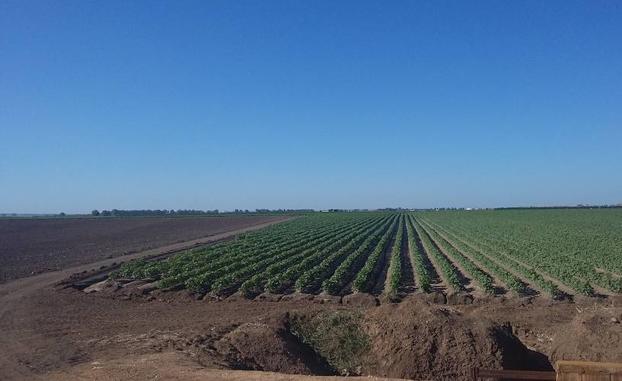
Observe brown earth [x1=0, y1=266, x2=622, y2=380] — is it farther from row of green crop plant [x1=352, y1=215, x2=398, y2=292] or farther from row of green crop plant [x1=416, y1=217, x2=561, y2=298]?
row of green crop plant [x1=352, y1=215, x2=398, y2=292]

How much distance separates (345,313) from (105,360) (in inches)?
213

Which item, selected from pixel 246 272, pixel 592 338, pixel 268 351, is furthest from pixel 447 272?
pixel 268 351

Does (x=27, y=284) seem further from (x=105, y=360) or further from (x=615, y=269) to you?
(x=615, y=269)

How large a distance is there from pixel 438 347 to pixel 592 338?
9.61 ft

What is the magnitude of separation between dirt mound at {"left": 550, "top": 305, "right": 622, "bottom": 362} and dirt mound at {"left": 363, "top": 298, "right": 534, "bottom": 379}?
29.5 inches

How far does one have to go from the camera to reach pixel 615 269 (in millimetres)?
26156

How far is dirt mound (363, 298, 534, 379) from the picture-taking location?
10.4 m

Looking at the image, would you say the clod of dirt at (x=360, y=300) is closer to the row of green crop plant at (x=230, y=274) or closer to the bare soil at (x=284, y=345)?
the bare soil at (x=284, y=345)

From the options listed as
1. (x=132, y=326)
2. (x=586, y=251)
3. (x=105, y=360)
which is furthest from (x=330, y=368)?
(x=586, y=251)

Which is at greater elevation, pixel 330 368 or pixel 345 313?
pixel 345 313

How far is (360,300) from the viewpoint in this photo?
18.9m

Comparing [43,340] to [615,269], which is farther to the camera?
[615,269]

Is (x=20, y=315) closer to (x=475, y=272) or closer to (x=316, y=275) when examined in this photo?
(x=316, y=275)

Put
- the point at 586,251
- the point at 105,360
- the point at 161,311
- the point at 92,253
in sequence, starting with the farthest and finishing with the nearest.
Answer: the point at 92,253
the point at 586,251
the point at 161,311
the point at 105,360
